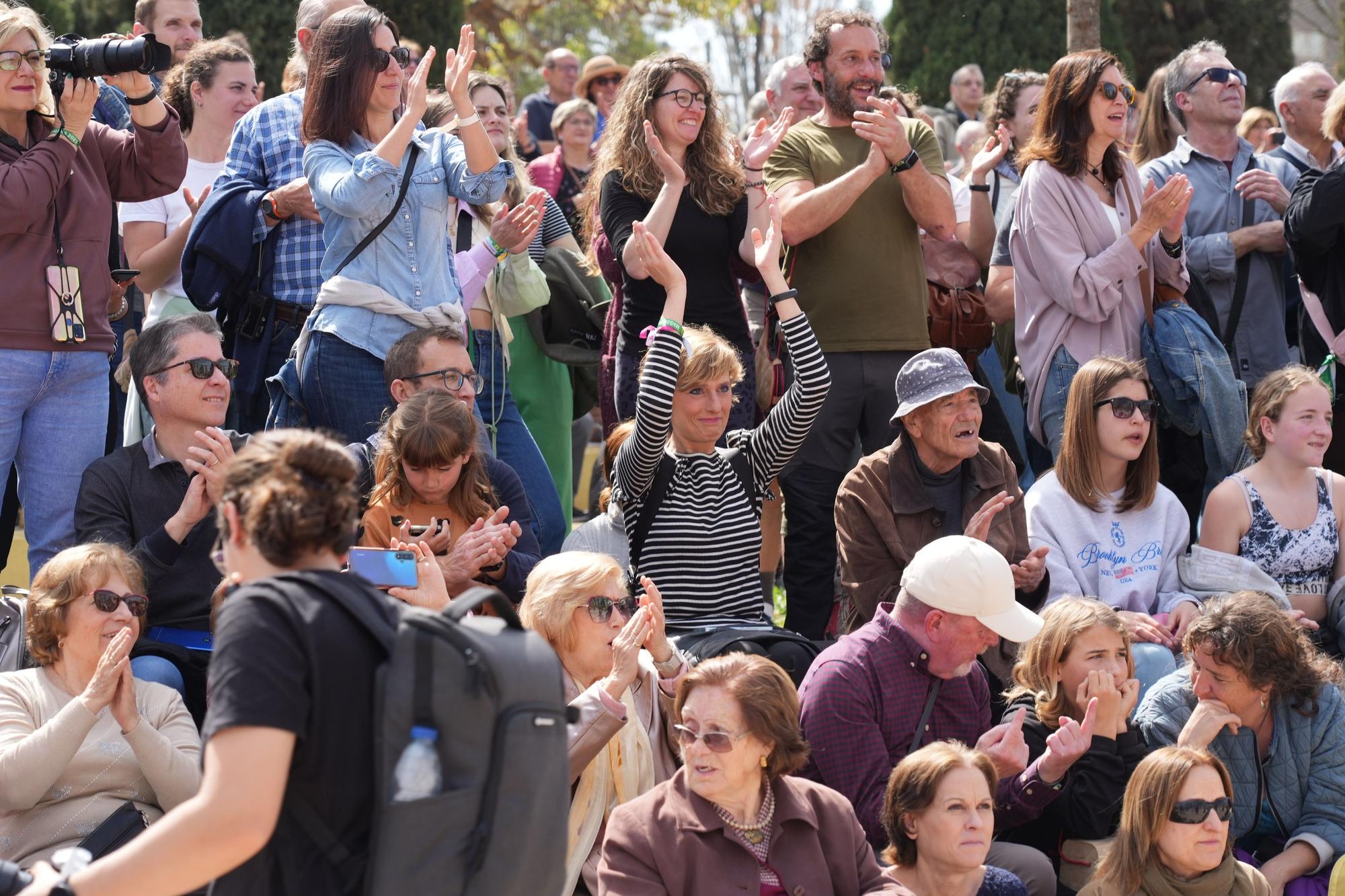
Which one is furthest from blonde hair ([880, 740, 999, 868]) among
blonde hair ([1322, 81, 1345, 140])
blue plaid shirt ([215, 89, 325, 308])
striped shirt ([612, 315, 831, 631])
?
blonde hair ([1322, 81, 1345, 140])

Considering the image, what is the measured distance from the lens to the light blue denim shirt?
525cm

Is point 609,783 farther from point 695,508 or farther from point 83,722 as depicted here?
point 83,722

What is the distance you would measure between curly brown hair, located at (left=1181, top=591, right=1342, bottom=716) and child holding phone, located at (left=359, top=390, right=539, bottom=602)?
→ 6.75 feet

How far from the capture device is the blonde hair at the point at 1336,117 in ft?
21.9

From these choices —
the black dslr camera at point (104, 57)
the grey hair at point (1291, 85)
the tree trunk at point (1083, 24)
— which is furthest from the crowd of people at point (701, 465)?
the tree trunk at point (1083, 24)

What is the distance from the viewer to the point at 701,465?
5.35m

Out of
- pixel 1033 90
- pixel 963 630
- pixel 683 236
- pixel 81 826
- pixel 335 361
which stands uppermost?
pixel 1033 90

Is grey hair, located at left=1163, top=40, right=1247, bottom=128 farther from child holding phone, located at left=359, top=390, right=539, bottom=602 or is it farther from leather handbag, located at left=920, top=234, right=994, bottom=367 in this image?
child holding phone, located at left=359, top=390, right=539, bottom=602

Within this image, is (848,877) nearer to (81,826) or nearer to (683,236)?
(81,826)

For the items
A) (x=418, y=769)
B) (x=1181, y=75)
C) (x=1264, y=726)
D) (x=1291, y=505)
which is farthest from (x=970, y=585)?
(x=1181, y=75)

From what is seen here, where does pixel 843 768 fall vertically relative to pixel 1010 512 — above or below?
below

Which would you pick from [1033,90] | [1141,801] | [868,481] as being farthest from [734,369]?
[1033,90]

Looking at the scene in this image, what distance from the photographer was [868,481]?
215 inches

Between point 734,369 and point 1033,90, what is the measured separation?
291cm
